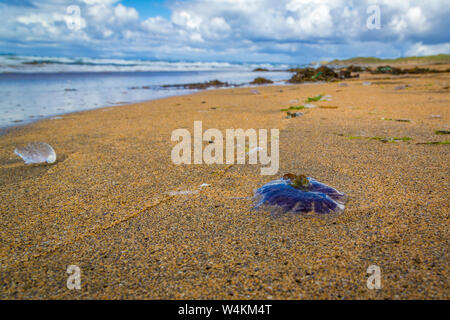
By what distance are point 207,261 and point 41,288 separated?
763 millimetres

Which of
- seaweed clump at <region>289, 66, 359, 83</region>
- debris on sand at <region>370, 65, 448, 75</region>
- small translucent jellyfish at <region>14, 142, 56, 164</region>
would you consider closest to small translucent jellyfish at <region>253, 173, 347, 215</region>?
small translucent jellyfish at <region>14, 142, 56, 164</region>

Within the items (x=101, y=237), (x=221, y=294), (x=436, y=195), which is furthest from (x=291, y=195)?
(x=101, y=237)

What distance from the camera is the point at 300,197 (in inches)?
75.6

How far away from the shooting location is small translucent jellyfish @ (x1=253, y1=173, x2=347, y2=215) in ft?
6.13

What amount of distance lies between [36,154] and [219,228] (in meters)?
2.36

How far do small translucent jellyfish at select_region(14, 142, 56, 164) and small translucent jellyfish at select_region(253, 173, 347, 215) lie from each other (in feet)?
7.47

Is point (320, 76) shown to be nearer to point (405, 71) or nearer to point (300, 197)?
point (405, 71)

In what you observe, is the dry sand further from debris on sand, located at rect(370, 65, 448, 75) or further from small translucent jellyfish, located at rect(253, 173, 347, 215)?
debris on sand, located at rect(370, 65, 448, 75)

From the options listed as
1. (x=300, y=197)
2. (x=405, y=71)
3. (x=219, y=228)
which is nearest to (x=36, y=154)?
(x=219, y=228)

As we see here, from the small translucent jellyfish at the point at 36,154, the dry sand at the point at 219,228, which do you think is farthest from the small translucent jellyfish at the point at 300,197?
the small translucent jellyfish at the point at 36,154

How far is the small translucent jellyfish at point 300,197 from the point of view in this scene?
1.87m

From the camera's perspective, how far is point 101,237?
1.71m

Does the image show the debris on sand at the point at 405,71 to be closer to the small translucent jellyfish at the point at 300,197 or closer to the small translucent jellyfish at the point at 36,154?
the small translucent jellyfish at the point at 300,197

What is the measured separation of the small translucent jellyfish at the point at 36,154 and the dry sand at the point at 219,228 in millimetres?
106
